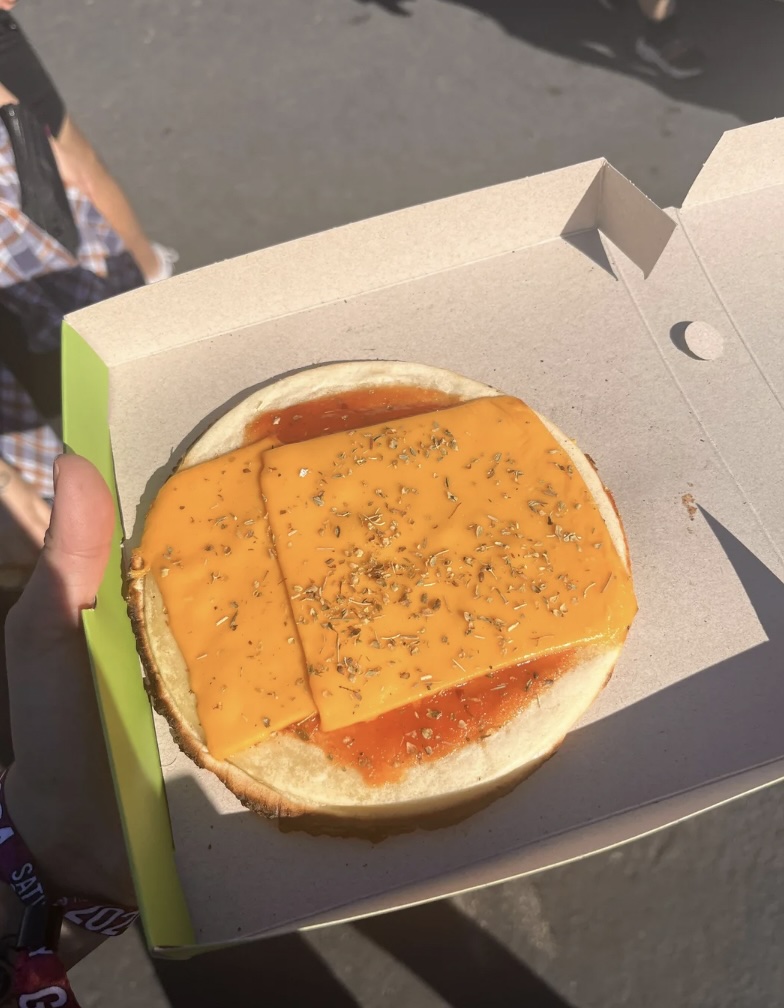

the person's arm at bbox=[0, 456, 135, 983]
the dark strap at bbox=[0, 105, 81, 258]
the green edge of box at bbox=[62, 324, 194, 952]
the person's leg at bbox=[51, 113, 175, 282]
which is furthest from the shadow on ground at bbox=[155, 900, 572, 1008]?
the person's leg at bbox=[51, 113, 175, 282]

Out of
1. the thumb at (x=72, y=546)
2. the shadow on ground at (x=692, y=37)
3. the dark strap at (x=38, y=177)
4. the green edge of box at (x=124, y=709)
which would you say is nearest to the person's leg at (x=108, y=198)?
the dark strap at (x=38, y=177)

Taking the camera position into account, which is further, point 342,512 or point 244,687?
point 342,512

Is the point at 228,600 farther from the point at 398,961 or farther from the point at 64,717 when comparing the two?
the point at 398,961

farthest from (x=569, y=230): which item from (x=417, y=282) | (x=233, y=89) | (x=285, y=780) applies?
(x=233, y=89)

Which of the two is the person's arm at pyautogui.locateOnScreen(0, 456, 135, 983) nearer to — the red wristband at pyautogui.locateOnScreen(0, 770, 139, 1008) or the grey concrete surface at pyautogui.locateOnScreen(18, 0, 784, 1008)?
the red wristband at pyautogui.locateOnScreen(0, 770, 139, 1008)

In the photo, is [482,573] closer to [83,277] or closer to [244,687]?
[244,687]

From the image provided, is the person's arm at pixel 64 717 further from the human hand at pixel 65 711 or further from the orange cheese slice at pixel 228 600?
the orange cheese slice at pixel 228 600

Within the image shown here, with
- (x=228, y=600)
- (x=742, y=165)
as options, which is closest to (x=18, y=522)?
(x=228, y=600)
